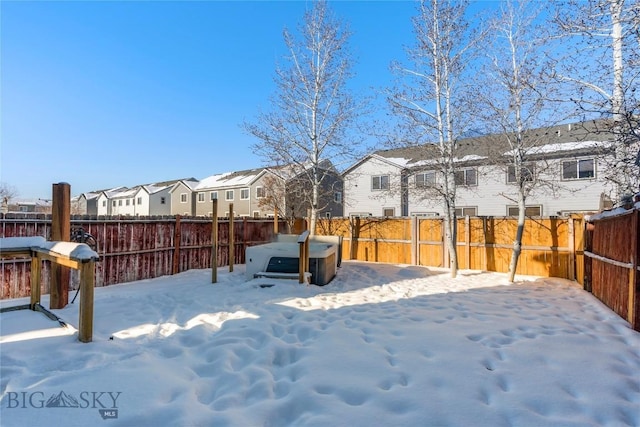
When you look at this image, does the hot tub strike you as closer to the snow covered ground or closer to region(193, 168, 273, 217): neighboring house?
the snow covered ground

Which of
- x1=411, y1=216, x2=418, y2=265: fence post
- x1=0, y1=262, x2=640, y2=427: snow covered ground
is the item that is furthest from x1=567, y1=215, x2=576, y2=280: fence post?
x1=411, y1=216, x2=418, y2=265: fence post

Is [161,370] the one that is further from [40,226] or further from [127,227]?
[127,227]

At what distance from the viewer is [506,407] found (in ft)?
6.54

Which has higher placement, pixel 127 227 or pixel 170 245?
pixel 127 227

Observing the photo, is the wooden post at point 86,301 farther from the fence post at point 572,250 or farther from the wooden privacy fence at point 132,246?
the fence post at point 572,250

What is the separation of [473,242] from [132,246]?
8974 mm

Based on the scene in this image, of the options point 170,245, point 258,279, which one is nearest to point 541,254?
point 258,279

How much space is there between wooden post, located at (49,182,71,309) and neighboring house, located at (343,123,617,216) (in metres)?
7.07

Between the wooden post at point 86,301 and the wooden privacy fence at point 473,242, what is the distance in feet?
28.5

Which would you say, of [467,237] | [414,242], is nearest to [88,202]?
[414,242]

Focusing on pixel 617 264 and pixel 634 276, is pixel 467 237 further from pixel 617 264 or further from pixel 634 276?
pixel 634 276

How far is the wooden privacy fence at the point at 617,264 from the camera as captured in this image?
3.69 m

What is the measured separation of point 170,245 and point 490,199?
14962 mm

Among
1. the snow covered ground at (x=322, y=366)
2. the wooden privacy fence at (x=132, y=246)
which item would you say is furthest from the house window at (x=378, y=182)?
the snow covered ground at (x=322, y=366)
